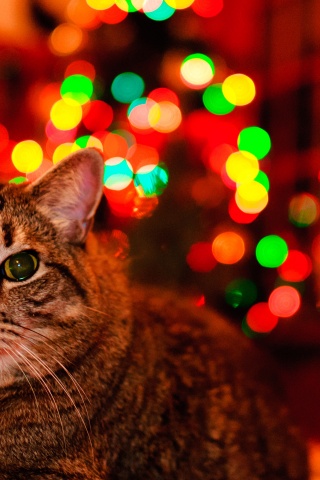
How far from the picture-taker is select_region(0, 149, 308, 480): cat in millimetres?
1028

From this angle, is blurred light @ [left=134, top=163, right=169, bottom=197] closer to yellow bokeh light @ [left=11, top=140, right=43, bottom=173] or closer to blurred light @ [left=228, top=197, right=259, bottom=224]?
blurred light @ [left=228, top=197, right=259, bottom=224]

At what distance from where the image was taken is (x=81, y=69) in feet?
8.71

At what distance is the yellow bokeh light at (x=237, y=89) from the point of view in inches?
106

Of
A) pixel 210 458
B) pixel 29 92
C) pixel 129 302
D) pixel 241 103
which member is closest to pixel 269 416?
pixel 210 458

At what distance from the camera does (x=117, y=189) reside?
7.17ft

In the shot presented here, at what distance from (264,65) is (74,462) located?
3074 mm

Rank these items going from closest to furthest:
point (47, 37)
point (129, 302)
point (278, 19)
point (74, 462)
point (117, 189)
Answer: point (74, 462)
point (129, 302)
point (117, 189)
point (47, 37)
point (278, 19)

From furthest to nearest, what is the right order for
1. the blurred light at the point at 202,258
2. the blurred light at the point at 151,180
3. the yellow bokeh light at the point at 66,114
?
the yellow bokeh light at the point at 66,114, the blurred light at the point at 202,258, the blurred light at the point at 151,180

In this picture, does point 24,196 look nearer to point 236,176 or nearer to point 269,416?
point 269,416

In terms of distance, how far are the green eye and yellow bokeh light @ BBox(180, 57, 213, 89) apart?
5.36ft

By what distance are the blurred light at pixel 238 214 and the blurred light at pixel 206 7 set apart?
1.03 meters

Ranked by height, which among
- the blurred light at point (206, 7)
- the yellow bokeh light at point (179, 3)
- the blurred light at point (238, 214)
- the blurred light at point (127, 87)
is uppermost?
the blurred light at point (206, 7)

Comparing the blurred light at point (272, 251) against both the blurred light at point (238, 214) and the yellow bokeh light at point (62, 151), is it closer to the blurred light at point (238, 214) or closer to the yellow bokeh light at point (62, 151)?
the blurred light at point (238, 214)

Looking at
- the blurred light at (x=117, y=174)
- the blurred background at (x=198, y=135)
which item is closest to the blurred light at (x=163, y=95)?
the blurred background at (x=198, y=135)
